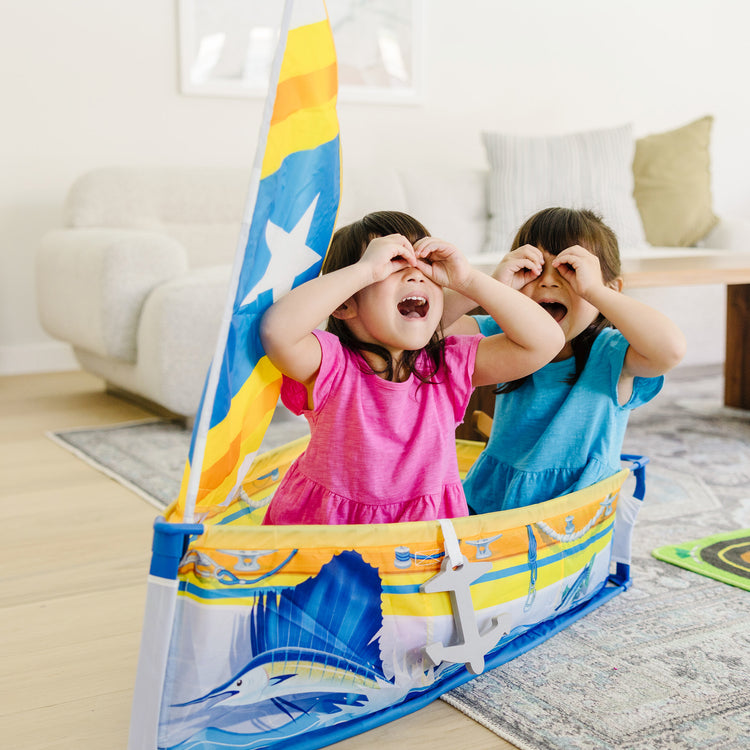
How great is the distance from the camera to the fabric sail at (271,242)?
32.5 inches

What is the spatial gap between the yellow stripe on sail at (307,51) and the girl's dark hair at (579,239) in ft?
1.28

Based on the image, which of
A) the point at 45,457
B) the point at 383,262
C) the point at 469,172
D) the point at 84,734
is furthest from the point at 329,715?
the point at 469,172

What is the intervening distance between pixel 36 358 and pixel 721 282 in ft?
7.83

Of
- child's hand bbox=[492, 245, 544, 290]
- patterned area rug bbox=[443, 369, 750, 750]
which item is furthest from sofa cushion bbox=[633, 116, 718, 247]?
child's hand bbox=[492, 245, 544, 290]

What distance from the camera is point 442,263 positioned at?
1.04m

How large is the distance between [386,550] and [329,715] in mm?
179

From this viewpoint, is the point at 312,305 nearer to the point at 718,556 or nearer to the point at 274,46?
the point at 718,556

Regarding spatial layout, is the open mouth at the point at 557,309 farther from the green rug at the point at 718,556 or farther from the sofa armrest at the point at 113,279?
the sofa armrest at the point at 113,279

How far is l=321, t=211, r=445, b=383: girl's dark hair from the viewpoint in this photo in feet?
3.51

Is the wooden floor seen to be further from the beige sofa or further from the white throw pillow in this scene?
the white throw pillow

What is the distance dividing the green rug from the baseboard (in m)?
2.42

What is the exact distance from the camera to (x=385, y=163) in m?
3.69

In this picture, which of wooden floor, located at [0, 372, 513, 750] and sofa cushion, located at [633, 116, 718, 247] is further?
sofa cushion, located at [633, 116, 718, 247]

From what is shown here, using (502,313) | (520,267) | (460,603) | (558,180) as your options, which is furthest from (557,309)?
(558,180)
